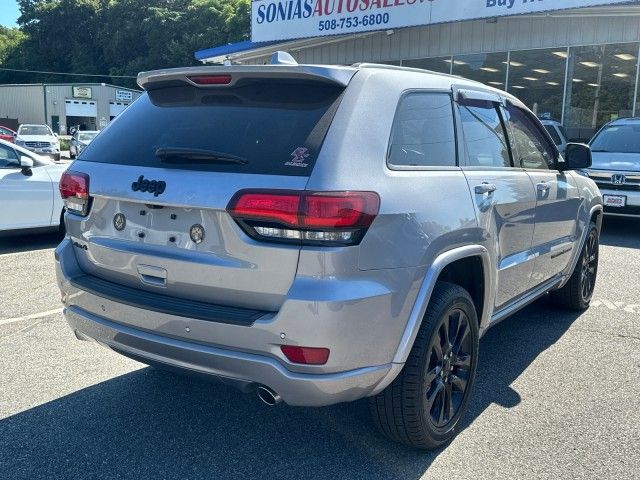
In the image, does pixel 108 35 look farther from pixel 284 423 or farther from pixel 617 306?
pixel 284 423

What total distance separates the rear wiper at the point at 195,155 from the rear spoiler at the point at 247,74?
383mm

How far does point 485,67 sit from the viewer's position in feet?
57.7

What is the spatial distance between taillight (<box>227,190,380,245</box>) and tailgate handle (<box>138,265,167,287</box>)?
1.67ft

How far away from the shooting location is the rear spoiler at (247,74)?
8.90 feet

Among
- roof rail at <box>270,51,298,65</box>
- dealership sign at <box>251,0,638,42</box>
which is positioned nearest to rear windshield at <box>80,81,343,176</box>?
roof rail at <box>270,51,298,65</box>

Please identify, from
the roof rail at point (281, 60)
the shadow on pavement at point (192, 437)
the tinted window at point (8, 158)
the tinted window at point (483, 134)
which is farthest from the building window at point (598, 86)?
the roof rail at point (281, 60)

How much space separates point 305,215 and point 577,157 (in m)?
3.16

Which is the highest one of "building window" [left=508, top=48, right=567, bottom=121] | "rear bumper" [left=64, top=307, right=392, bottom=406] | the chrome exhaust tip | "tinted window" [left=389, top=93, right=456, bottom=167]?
"building window" [left=508, top=48, right=567, bottom=121]

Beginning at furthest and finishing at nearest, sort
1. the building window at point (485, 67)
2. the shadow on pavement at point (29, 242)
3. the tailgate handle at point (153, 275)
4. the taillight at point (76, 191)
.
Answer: the building window at point (485, 67)
the shadow on pavement at point (29, 242)
the taillight at point (76, 191)
the tailgate handle at point (153, 275)

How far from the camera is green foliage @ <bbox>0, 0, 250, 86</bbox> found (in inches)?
3093

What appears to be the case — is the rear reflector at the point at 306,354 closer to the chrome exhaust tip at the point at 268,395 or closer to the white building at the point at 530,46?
the chrome exhaust tip at the point at 268,395

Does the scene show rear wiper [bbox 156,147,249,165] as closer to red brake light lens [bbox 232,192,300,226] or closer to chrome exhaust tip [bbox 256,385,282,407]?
red brake light lens [bbox 232,192,300,226]

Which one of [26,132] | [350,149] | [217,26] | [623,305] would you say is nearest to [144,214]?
[350,149]

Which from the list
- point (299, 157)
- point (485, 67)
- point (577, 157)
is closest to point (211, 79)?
point (299, 157)
